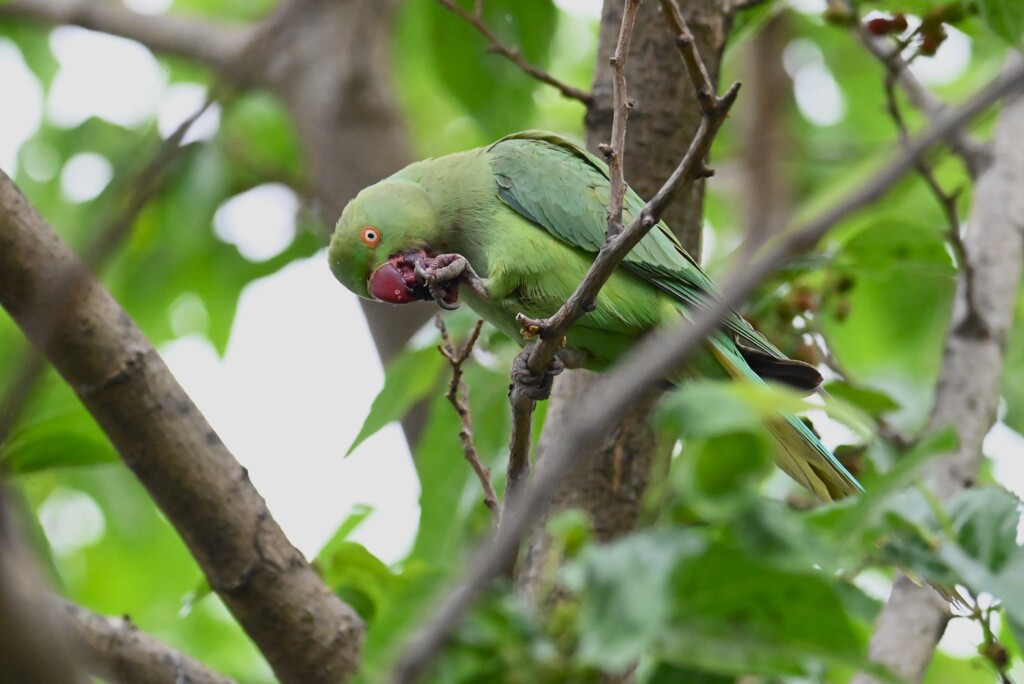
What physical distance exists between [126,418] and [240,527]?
1.32ft

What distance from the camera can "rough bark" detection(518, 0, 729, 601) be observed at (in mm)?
3414

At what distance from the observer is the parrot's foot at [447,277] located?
3.28 metres

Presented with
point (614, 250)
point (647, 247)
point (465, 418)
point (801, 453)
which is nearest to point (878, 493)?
point (614, 250)

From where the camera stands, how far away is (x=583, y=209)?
337 cm

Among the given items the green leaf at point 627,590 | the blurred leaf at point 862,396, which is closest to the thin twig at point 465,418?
the green leaf at point 627,590

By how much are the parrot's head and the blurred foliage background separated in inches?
8.6

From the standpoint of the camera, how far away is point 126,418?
9.11 feet

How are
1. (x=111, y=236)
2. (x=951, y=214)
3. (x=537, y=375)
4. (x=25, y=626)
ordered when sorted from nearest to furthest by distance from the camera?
(x=111, y=236) < (x=25, y=626) < (x=537, y=375) < (x=951, y=214)

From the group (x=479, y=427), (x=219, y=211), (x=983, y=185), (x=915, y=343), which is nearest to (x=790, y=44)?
(x=915, y=343)

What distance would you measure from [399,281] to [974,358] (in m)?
1.95


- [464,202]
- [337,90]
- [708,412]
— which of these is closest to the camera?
[708,412]

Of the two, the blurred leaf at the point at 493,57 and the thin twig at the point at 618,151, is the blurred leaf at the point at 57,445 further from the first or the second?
the blurred leaf at the point at 493,57

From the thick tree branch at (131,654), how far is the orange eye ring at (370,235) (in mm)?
1289

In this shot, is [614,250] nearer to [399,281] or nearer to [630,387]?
[630,387]
